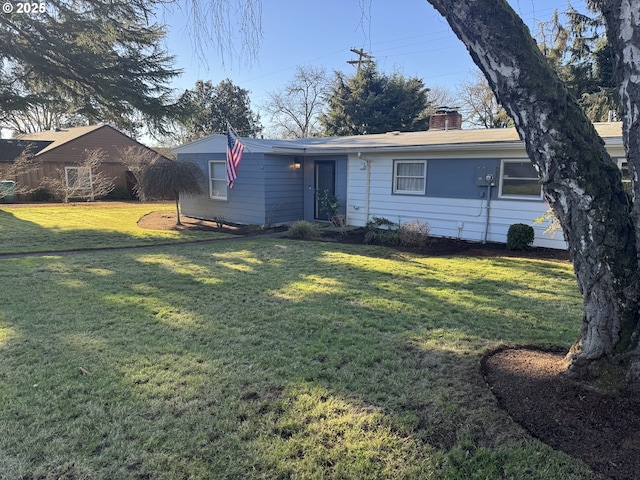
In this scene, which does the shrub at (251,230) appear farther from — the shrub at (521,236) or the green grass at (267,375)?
the shrub at (521,236)

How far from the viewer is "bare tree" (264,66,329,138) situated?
3612 cm

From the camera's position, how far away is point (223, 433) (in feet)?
8.24

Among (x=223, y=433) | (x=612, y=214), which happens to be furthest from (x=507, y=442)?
(x=223, y=433)

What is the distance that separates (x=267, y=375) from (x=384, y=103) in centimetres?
2520

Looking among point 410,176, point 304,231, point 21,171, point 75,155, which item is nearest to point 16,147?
point 75,155

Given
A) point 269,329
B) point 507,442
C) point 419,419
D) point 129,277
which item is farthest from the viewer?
point 129,277

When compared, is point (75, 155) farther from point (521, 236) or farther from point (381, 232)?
point (521, 236)

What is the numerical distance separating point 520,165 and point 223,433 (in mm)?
8784

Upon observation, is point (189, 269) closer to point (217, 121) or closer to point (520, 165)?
point (520, 165)

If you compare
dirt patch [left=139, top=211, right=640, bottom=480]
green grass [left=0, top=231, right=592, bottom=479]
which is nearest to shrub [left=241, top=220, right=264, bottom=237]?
green grass [left=0, top=231, right=592, bottom=479]

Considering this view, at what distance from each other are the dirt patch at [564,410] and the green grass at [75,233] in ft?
29.1

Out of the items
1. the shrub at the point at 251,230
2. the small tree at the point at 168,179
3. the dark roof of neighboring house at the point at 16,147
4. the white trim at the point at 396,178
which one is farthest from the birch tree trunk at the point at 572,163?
the dark roof of neighboring house at the point at 16,147

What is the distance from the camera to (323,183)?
1309 centimetres

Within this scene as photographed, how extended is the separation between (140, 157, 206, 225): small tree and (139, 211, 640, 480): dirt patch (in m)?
10.9
